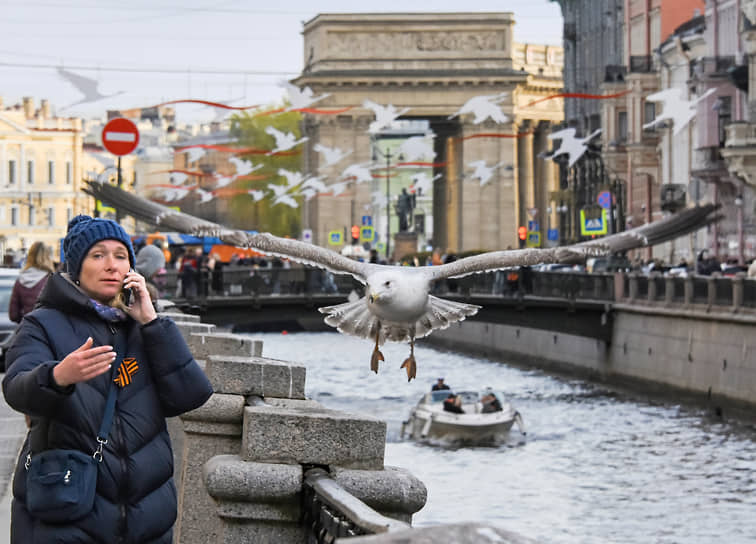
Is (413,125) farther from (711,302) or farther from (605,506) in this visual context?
(605,506)

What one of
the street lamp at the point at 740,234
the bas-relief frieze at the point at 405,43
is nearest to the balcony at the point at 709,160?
the street lamp at the point at 740,234

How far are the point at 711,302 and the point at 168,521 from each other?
3096cm

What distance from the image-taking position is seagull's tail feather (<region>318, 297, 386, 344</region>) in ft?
48.6

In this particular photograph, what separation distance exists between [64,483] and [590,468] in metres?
26.4

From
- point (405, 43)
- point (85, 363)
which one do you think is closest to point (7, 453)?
point (85, 363)

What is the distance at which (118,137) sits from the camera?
24500mm

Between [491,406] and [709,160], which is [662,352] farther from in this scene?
[709,160]

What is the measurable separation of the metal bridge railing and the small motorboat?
29.1m

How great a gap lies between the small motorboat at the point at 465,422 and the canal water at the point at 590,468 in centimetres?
39

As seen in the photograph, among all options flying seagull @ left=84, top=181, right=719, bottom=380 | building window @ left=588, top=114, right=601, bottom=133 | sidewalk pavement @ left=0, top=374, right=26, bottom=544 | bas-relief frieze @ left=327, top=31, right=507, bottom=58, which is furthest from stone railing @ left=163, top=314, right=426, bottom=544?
bas-relief frieze @ left=327, top=31, right=507, bottom=58

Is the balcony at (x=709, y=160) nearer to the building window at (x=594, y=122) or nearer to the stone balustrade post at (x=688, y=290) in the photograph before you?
the stone balustrade post at (x=688, y=290)

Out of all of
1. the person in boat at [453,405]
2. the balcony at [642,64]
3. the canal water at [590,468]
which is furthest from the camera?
Result: the balcony at [642,64]

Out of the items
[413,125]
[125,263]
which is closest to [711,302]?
[125,263]

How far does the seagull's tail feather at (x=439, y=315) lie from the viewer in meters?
15.0
